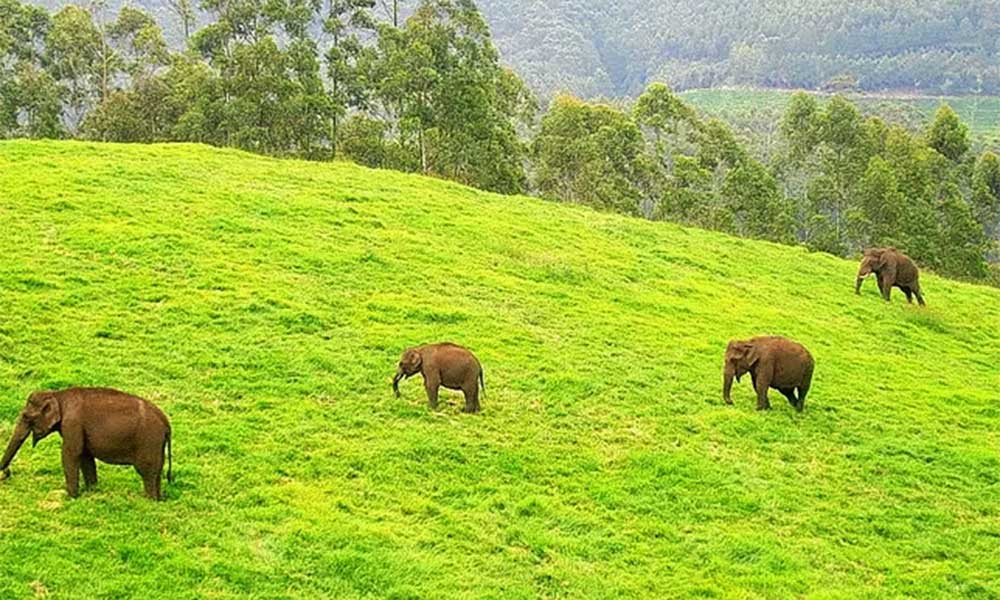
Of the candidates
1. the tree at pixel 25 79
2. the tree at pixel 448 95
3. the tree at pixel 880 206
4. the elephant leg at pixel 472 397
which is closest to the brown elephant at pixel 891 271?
the elephant leg at pixel 472 397

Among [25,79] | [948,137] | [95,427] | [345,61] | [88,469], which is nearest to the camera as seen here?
[95,427]

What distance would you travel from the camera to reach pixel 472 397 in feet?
53.3

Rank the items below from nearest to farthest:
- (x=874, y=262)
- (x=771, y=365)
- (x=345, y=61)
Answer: (x=771, y=365)
(x=874, y=262)
(x=345, y=61)

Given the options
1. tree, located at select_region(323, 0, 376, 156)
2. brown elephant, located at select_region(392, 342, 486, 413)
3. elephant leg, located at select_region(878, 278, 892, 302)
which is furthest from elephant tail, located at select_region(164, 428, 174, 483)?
tree, located at select_region(323, 0, 376, 156)

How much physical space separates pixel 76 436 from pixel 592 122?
54080mm

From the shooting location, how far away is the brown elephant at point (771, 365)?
17938 mm

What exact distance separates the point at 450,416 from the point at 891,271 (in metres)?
19.5

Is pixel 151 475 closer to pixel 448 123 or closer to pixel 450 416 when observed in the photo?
pixel 450 416

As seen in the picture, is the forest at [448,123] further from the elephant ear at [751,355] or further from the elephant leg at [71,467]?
the elephant leg at [71,467]

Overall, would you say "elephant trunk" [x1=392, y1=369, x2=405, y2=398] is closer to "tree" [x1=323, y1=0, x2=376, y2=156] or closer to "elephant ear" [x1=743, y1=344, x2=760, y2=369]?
"elephant ear" [x1=743, y1=344, x2=760, y2=369]

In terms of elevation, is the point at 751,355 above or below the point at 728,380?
above

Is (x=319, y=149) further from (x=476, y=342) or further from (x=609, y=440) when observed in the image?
(x=609, y=440)

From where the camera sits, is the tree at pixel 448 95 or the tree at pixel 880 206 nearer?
the tree at pixel 448 95

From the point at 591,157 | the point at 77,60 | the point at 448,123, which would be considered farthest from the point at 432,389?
the point at 77,60
